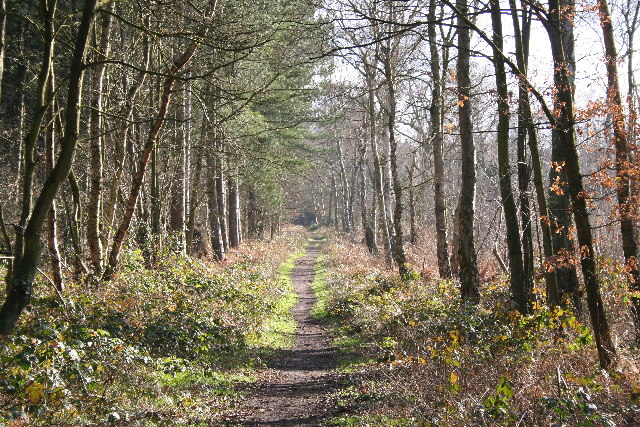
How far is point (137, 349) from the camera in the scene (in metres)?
6.11

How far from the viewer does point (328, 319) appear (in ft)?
42.1

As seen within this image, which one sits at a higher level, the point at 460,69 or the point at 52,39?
the point at 460,69

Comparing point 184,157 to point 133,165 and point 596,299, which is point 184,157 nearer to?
point 133,165

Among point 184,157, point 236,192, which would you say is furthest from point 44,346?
point 236,192

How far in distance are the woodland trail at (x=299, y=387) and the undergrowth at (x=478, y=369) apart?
0.30 meters

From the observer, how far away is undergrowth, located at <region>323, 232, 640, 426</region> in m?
4.20

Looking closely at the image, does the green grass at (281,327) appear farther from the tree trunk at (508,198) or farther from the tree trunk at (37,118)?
the tree trunk at (37,118)

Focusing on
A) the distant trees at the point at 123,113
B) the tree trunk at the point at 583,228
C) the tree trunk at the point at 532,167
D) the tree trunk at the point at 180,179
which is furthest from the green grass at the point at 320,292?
the tree trunk at the point at 583,228

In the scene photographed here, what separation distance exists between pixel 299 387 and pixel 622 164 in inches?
215

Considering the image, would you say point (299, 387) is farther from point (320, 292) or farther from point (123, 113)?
point (320, 292)

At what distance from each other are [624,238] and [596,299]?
130 inches

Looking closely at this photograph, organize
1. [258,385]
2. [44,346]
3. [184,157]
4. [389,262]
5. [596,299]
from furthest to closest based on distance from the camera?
[389,262] < [184,157] < [258,385] < [596,299] < [44,346]

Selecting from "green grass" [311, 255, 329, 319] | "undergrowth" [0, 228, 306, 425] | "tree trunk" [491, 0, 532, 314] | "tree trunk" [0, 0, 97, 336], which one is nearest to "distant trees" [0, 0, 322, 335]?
"tree trunk" [0, 0, 97, 336]

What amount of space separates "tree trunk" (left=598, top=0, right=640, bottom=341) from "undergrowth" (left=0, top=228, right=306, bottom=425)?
5.71 m
